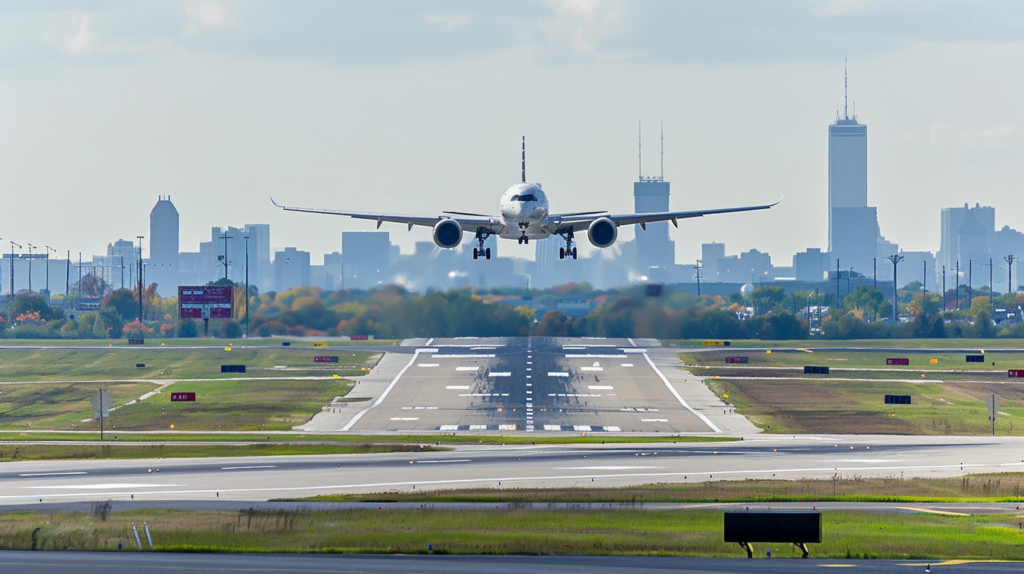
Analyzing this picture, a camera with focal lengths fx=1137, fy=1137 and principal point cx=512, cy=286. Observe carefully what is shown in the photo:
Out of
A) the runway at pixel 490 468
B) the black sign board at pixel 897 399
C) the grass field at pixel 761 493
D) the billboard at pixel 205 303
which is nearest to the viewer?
the grass field at pixel 761 493

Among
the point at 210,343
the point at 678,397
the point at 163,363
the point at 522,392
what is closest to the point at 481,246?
the point at 522,392

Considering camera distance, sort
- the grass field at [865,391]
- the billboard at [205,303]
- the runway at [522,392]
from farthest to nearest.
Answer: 1. the billboard at [205,303]
2. the runway at [522,392]
3. the grass field at [865,391]

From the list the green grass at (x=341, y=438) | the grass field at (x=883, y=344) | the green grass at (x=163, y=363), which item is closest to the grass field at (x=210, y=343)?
the green grass at (x=163, y=363)

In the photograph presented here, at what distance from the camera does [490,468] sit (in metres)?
67.1

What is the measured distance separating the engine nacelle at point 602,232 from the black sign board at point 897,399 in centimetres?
5047

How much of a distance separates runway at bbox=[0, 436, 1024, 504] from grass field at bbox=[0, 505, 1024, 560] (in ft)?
25.6

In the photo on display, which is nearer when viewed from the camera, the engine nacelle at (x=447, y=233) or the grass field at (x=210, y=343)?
the engine nacelle at (x=447, y=233)

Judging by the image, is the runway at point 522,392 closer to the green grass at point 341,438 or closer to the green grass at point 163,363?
the green grass at point 341,438

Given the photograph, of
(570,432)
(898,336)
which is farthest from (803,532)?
(898,336)

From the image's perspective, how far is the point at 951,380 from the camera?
5074 inches

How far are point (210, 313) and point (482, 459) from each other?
109 metres

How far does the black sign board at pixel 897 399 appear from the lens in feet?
362

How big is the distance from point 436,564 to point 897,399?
82979 millimetres

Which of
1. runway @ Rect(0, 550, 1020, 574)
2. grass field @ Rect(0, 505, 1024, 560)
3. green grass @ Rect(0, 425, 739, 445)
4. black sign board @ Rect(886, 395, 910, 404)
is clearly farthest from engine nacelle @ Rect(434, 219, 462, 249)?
black sign board @ Rect(886, 395, 910, 404)
